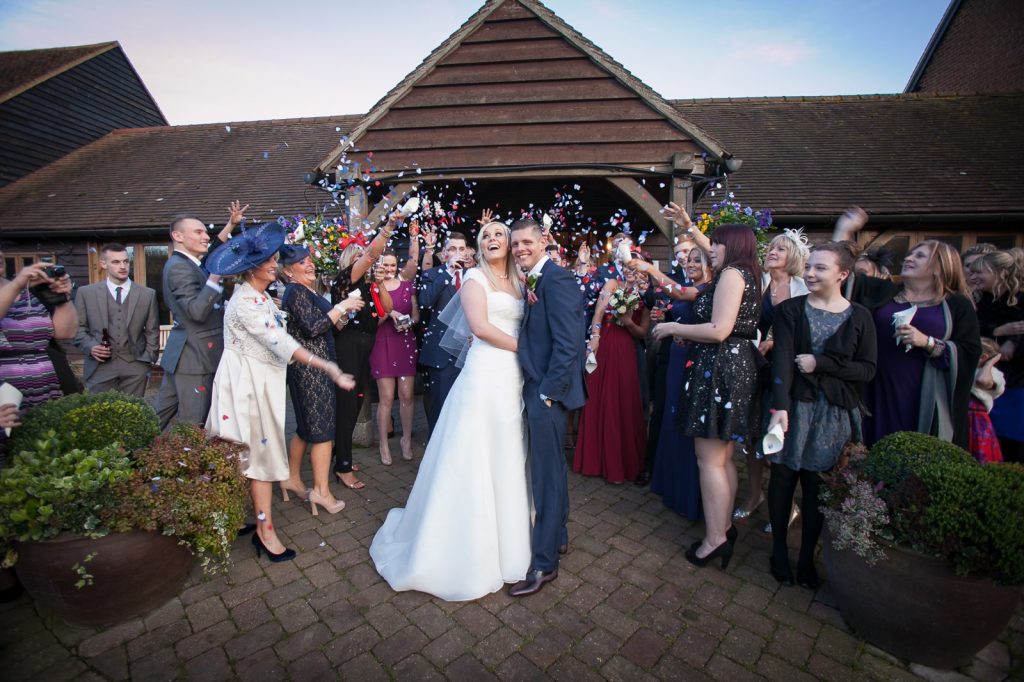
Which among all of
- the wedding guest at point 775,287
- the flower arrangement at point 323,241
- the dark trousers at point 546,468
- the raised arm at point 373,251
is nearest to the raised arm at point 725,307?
the wedding guest at point 775,287

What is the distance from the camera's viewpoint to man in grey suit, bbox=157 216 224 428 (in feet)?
12.4

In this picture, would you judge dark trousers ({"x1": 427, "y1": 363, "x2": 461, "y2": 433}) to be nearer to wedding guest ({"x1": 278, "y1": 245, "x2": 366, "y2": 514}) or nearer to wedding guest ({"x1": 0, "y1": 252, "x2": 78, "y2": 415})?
wedding guest ({"x1": 278, "y1": 245, "x2": 366, "y2": 514})

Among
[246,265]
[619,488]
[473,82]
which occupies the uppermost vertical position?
[473,82]

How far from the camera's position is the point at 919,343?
10.4ft

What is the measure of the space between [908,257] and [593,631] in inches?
135

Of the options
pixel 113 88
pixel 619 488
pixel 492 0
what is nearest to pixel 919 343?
pixel 619 488

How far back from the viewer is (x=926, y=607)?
2.42m

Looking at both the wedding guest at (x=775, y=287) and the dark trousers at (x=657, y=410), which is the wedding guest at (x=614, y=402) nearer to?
the dark trousers at (x=657, y=410)

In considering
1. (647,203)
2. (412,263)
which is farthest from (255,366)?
(647,203)

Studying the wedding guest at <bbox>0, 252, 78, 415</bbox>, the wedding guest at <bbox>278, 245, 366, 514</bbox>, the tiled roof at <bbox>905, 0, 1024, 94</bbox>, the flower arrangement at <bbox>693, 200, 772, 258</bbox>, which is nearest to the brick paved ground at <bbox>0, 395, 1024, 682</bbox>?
the wedding guest at <bbox>278, 245, 366, 514</bbox>

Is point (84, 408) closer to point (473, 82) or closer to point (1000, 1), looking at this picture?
point (473, 82)

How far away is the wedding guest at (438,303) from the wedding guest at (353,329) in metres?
0.48

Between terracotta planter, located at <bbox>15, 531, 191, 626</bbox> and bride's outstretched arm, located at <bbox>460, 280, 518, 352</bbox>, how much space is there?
2.24m

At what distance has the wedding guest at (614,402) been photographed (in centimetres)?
491
